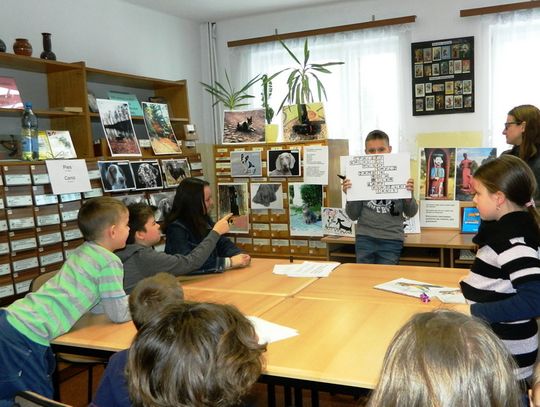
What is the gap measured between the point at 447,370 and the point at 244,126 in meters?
4.47

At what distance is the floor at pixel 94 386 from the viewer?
113 inches

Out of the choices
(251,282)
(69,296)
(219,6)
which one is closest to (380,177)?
(251,282)

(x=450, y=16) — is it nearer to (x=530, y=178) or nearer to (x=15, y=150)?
(x=530, y=178)

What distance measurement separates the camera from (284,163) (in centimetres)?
476

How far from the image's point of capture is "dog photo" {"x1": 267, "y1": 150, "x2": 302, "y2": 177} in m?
4.70

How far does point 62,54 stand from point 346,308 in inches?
136

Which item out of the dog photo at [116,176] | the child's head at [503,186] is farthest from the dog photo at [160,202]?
the child's head at [503,186]

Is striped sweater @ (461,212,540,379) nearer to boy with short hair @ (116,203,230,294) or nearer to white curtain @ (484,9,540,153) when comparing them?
boy with short hair @ (116,203,230,294)

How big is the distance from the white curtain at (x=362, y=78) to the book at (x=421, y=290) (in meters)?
2.98

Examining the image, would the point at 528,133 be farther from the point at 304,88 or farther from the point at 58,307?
the point at 58,307

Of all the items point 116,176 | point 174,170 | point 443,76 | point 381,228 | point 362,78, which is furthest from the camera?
point 362,78

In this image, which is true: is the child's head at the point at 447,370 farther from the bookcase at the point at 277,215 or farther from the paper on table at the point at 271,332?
the bookcase at the point at 277,215

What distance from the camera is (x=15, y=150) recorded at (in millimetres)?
3832

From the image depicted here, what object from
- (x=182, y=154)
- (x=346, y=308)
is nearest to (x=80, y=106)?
(x=182, y=154)
